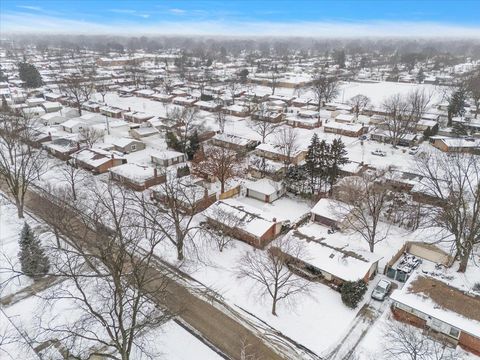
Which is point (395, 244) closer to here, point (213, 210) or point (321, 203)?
point (321, 203)

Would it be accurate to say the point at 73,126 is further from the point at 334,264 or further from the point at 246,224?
the point at 334,264

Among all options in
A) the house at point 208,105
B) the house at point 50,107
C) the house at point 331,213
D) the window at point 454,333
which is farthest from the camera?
the house at point 208,105

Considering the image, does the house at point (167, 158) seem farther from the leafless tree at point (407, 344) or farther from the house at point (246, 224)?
the leafless tree at point (407, 344)

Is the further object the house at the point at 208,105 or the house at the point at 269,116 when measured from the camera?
the house at the point at 208,105

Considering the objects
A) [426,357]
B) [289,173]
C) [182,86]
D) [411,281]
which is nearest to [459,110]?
[289,173]

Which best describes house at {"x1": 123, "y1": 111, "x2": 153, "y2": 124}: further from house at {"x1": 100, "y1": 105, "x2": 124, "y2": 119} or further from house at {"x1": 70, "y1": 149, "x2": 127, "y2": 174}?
house at {"x1": 70, "y1": 149, "x2": 127, "y2": 174}

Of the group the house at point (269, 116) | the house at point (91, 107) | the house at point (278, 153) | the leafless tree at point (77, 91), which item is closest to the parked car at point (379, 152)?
the house at point (278, 153)

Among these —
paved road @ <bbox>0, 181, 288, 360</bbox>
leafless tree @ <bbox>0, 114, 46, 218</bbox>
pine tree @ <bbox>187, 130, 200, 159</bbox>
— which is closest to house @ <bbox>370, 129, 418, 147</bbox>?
pine tree @ <bbox>187, 130, 200, 159</bbox>
